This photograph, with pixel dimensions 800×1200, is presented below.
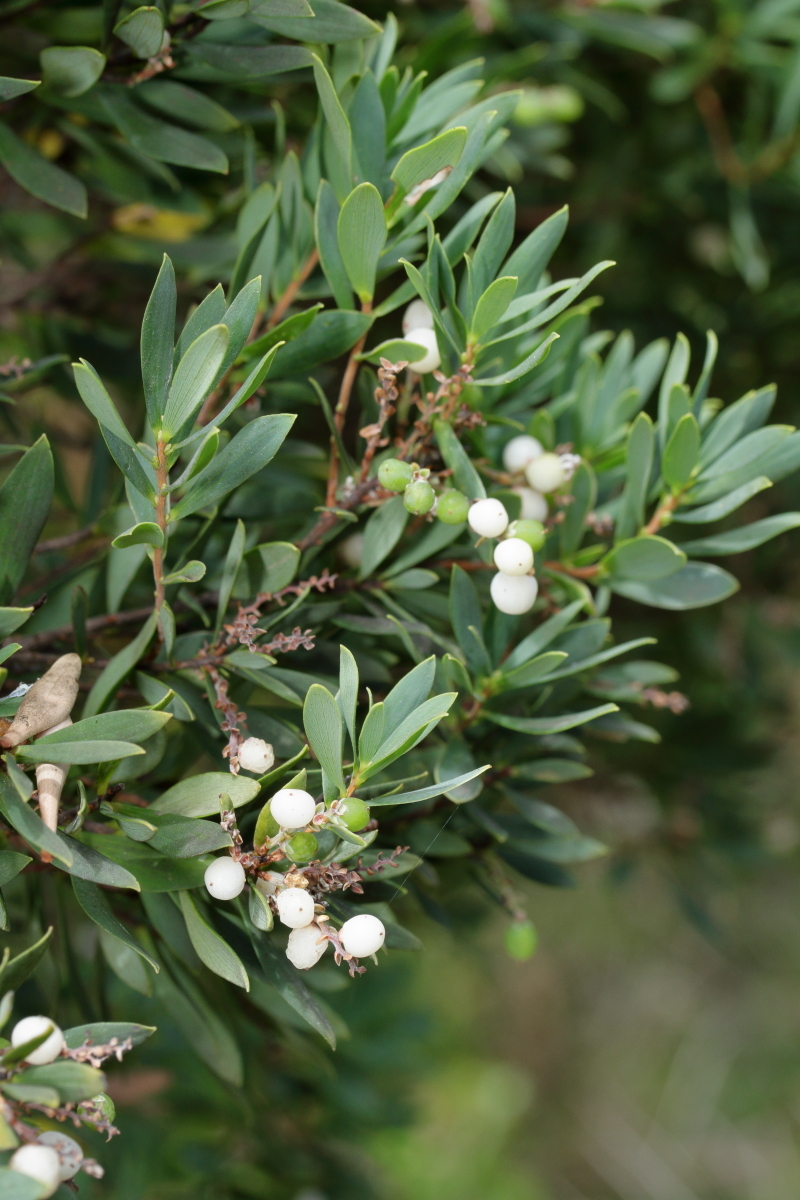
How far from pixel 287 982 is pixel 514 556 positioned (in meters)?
0.18

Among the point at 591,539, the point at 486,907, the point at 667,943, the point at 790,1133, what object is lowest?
the point at 790,1133

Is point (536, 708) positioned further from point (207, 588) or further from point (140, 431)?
point (140, 431)

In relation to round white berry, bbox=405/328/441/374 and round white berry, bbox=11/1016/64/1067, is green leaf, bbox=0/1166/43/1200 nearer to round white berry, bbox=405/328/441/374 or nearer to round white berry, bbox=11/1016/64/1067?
round white berry, bbox=11/1016/64/1067

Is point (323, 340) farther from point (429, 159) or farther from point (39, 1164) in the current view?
point (39, 1164)

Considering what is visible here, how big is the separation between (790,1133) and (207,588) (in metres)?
2.19

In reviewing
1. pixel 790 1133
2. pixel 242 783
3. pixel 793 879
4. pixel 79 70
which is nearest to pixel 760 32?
pixel 79 70

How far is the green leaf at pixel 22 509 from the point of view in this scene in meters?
0.35

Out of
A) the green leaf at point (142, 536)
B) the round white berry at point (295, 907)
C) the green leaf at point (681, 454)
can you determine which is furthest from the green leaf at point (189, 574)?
the green leaf at point (681, 454)

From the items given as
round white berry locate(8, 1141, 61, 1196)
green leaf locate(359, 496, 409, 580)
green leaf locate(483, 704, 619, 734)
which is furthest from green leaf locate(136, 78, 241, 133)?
round white berry locate(8, 1141, 61, 1196)

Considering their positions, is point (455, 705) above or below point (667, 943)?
above

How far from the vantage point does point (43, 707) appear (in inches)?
12.3

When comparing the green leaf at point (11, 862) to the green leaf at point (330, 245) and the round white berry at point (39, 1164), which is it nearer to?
the round white berry at point (39, 1164)

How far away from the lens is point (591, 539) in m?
0.67

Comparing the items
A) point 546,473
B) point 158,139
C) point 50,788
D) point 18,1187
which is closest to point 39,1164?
point 18,1187
